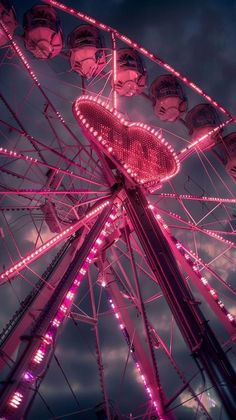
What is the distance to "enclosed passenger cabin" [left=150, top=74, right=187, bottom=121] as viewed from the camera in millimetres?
12289

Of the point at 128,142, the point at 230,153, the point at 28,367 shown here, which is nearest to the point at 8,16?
the point at 128,142

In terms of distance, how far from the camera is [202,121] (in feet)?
42.3

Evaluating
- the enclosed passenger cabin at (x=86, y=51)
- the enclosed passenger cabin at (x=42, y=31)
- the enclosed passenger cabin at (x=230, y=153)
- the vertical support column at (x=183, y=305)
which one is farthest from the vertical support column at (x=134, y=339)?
the enclosed passenger cabin at (x=42, y=31)

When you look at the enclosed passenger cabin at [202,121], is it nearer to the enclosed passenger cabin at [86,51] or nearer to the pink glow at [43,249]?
the enclosed passenger cabin at [86,51]

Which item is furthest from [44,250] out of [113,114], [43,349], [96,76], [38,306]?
[96,76]

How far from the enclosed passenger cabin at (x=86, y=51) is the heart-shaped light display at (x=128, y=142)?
9.37 feet

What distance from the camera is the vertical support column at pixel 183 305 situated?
5242 mm

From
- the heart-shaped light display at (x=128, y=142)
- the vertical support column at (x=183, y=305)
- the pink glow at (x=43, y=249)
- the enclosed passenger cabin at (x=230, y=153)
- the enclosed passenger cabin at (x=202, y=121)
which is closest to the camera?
the vertical support column at (x=183, y=305)

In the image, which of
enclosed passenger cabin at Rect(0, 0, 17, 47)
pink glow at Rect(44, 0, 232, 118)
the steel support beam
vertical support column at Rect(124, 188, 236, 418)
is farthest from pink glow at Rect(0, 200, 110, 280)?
enclosed passenger cabin at Rect(0, 0, 17, 47)

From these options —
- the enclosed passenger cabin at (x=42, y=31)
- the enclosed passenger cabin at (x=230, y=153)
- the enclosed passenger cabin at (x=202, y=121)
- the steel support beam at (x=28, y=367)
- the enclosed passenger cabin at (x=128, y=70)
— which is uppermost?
the enclosed passenger cabin at (x=42, y=31)

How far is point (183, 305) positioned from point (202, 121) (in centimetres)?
825

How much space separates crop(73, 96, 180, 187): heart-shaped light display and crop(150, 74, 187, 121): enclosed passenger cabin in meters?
3.22

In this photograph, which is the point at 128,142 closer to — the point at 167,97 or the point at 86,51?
the point at 86,51

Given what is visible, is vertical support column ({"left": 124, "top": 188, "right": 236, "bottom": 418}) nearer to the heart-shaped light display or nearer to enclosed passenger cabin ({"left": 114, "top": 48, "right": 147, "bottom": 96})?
the heart-shaped light display
